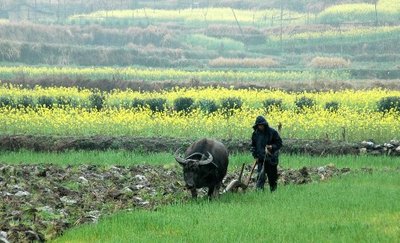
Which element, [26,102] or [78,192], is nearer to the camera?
[78,192]

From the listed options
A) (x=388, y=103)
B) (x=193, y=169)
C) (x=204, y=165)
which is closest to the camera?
(x=193, y=169)

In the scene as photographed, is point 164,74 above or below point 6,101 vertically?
below

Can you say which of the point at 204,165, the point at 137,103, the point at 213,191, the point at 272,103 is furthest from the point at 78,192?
the point at 272,103

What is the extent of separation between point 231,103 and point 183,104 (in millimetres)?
1713

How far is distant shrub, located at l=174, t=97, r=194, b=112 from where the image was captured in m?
30.0

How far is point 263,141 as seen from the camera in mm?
15219

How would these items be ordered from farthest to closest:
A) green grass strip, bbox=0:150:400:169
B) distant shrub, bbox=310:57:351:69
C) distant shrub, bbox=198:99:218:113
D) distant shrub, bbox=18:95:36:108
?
distant shrub, bbox=310:57:351:69, distant shrub, bbox=18:95:36:108, distant shrub, bbox=198:99:218:113, green grass strip, bbox=0:150:400:169

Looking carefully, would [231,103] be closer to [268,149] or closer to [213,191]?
[268,149]

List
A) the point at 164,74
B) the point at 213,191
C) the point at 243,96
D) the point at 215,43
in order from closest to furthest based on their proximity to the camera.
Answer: the point at 213,191
the point at 243,96
the point at 164,74
the point at 215,43

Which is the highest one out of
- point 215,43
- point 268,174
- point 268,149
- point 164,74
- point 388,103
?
point 268,149

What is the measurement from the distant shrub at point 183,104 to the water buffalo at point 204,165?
14.6 metres

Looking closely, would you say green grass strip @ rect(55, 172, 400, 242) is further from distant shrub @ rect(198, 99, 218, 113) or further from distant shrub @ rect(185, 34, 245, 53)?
distant shrub @ rect(185, 34, 245, 53)

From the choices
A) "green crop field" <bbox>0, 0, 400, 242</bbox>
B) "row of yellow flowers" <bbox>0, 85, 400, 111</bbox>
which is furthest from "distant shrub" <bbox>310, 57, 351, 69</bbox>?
"row of yellow flowers" <bbox>0, 85, 400, 111</bbox>

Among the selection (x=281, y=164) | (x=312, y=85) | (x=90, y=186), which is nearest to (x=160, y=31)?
(x=312, y=85)
